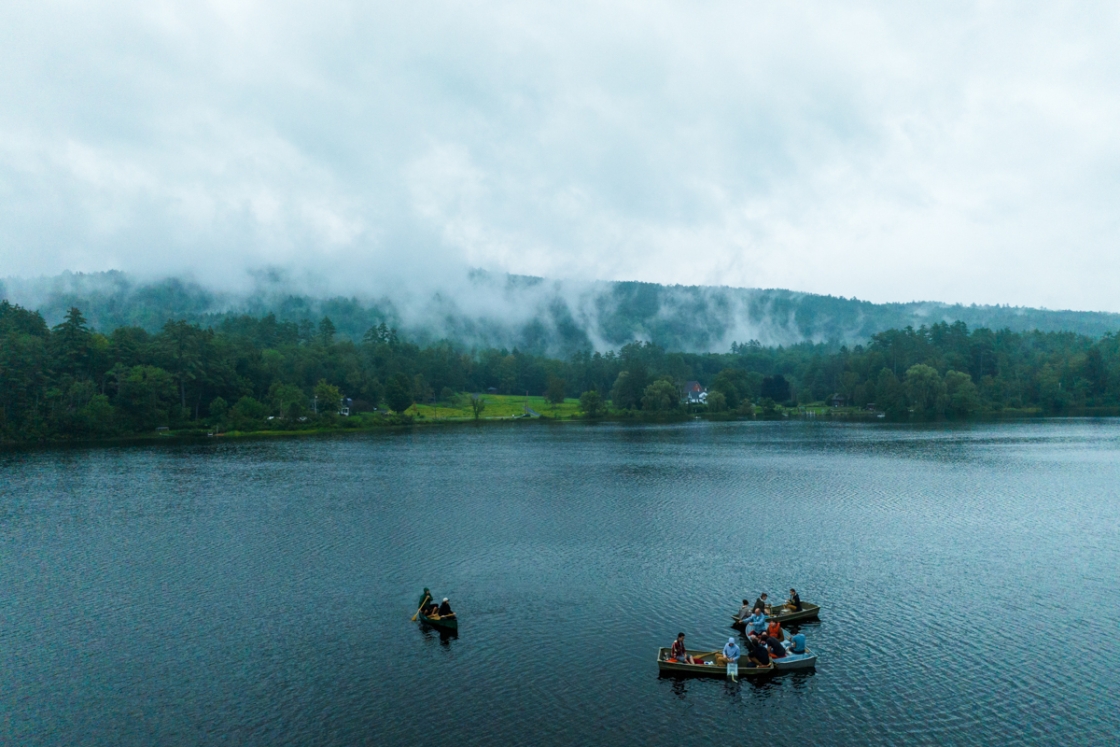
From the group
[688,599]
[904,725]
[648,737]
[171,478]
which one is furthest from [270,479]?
[904,725]

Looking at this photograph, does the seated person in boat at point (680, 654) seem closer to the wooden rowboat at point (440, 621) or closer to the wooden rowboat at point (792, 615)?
the wooden rowboat at point (792, 615)

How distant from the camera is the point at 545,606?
36.0 meters

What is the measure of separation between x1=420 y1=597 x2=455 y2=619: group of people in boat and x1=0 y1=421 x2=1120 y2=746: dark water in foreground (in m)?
1.29

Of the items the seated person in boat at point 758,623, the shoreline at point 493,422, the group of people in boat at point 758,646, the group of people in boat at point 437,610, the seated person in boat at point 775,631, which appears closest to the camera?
the group of people in boat at point 758,646

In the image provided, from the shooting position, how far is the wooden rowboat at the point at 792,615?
33.0 m

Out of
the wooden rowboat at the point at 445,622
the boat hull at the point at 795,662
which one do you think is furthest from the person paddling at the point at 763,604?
the wooden rowboat at the point at 445,622

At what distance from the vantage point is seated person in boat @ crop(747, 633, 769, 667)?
28641 mm

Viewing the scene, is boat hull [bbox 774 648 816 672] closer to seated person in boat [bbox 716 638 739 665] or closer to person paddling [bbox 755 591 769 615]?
seated person in boat [bbox 716 638 739 665]

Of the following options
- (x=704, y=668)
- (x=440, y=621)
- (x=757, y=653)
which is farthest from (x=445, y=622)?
(x=757, y=653)

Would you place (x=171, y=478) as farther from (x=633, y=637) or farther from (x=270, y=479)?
(x=633, y=637)

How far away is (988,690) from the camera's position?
2689cm

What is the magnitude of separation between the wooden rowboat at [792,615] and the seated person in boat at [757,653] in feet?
11.0

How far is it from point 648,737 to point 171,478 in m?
70.5

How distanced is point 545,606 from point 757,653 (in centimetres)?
1154
